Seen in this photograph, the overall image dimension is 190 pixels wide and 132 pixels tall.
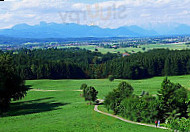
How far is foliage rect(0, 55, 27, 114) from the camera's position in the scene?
5291 cm

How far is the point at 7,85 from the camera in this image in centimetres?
5734

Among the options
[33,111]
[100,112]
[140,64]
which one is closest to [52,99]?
[33,111]

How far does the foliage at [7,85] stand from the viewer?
52906 millimetres

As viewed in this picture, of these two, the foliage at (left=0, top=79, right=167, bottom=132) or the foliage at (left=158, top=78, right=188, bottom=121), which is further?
the foliage at (left=158, top=78, right=188, bottom=121)

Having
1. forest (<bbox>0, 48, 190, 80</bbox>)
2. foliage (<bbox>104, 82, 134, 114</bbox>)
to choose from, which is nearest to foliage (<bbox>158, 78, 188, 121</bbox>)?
foliage (<bbox>104, 82, 134, 114</bbox>)

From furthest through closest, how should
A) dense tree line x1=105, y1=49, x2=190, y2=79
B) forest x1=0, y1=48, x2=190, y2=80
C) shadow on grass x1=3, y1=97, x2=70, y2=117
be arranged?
dense tree line x1=105, y1=49, x2=190, y2=79 → forest x1=0, y1=48, x2=190, y2=80 → shadow on grass x1=3, y1=97, x2=70, y2=117

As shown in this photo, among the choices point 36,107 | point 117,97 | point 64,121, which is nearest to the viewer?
point 64,121

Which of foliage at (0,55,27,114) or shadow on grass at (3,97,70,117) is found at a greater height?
foliage at (0,55,27,114)

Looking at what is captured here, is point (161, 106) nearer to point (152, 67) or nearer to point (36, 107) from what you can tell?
point (36, 107)

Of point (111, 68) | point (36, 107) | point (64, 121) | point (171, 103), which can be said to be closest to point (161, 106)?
point (171, 103)

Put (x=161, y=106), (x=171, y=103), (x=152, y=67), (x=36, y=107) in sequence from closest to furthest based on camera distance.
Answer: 1. (x=161, y=106)
2. (x=171, y=103)
3. (x=36, y=107)
4. (x=152, y=67)

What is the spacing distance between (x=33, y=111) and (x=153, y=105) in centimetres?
2404

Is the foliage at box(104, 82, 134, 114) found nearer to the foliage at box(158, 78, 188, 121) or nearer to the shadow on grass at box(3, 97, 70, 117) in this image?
the foliage at box(158, 78, 188, 121)

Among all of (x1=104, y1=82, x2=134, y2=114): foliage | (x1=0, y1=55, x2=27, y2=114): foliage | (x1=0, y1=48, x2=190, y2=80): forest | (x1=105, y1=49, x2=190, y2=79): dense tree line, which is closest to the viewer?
(x1=104, y1=82, x2=134, y2=114): foliage
